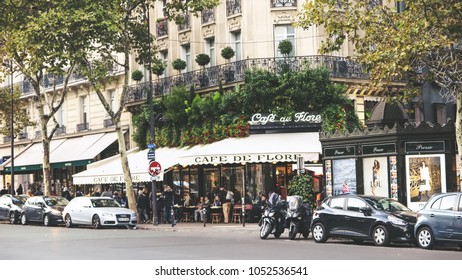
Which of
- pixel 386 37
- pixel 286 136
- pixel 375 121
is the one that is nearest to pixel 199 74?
pixel 286 136

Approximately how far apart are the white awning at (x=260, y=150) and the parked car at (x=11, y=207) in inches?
381

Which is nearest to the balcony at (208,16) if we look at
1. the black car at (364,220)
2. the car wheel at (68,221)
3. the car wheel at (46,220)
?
the car wheel at (68,221)

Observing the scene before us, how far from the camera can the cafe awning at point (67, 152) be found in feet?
163

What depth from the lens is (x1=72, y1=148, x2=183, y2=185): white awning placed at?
40.8 meters

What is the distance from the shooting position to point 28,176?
62.9 metres

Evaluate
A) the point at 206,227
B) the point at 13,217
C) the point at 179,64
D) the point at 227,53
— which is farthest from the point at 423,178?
the point at 13,217

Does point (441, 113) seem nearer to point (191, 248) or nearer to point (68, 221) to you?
point (68, 221)

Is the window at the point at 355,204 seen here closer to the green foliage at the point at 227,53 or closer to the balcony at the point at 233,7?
the green foliage at the point at 227,53

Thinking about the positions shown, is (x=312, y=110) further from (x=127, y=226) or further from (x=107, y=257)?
(x=107, y=257)

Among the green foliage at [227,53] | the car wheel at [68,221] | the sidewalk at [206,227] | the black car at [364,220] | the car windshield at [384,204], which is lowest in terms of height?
the sidewalk at [206,227]

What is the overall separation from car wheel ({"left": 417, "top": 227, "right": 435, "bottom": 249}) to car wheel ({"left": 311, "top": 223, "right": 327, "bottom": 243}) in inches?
139

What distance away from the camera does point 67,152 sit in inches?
2064

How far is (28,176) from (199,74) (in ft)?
78.9

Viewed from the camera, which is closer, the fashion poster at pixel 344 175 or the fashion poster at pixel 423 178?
the fashion poster at pixel 423 178
